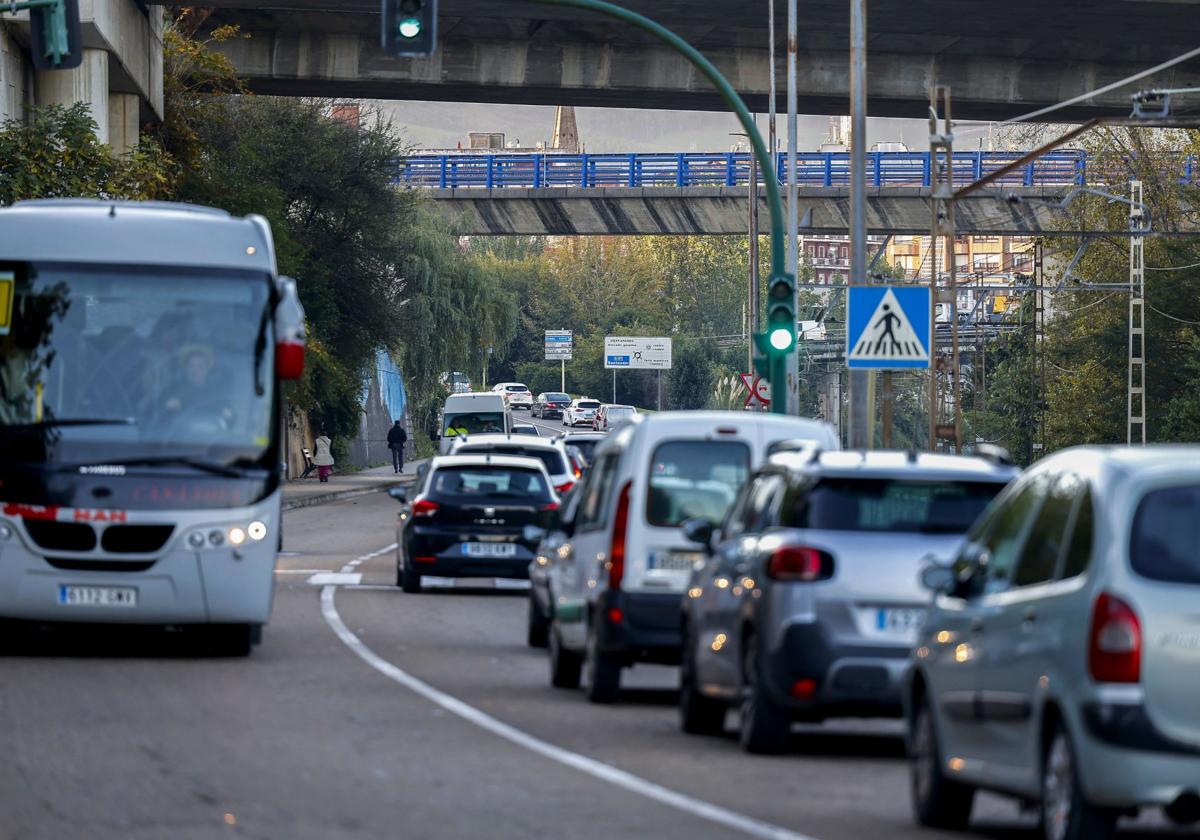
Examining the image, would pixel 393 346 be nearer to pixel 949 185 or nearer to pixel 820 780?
pixel 949 185

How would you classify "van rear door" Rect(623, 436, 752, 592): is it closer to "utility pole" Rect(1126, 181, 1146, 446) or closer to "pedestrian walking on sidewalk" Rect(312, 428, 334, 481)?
"utility pole" Rect(1126, 181, 1146, 446)

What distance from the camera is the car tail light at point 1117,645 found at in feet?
25.2

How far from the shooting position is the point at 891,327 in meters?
24.2

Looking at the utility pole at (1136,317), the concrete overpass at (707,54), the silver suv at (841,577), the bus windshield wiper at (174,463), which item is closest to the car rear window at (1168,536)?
the silver suv at (841,577)

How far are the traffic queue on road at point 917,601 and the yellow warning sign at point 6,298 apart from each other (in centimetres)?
425

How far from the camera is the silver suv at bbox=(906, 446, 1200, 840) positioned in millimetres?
7660

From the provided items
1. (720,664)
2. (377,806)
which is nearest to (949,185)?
(720,664)

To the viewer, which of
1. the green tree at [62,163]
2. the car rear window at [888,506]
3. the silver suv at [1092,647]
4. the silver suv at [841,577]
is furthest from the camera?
the green tree at [62,163]

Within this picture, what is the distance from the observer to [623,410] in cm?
11044

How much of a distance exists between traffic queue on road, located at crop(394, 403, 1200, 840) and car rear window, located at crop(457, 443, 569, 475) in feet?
29.1

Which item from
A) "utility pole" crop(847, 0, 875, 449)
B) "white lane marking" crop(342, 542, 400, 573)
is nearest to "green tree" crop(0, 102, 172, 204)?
"white lane marking" crop(342, 542, 400, 573)

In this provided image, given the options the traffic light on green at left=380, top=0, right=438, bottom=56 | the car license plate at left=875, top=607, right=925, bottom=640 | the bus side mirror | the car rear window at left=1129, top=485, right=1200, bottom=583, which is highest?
the traffic light on green at left=380, top=0, right=438, bottom=56

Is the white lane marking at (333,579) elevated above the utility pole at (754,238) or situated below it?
below

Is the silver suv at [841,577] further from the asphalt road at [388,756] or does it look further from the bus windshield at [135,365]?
the bus windshield at [135,365]
